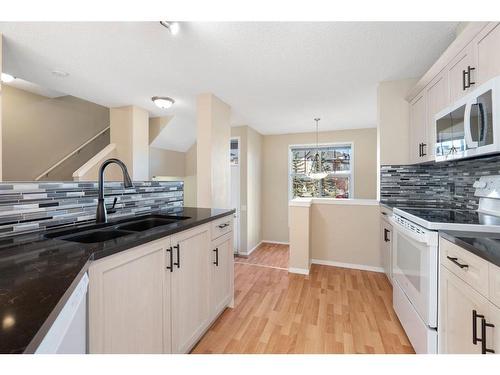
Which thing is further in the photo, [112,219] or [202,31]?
[202,31]

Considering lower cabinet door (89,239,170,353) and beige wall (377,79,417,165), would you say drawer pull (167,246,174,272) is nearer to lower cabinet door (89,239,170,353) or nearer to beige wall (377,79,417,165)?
lower cabinet door (89,239,170,353)

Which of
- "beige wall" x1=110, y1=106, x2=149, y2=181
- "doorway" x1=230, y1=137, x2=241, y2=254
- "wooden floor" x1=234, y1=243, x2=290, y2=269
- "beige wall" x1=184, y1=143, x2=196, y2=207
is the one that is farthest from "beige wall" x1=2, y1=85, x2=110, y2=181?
"wooden floor" x1=234, y1=243, x2=290, y2=269

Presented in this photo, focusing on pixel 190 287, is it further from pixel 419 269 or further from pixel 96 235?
pixel 419 269

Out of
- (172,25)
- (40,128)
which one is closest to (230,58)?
(172,25)

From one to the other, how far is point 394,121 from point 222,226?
2389 millimetres

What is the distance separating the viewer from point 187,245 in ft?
5.02

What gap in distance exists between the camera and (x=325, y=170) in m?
5.26

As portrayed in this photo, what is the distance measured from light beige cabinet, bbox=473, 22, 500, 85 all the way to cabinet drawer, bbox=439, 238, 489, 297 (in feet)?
3.44

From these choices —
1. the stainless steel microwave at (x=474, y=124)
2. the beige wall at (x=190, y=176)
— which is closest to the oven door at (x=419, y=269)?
the stainless steel microwave at (x=474, y=124)

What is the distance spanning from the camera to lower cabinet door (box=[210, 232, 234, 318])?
6.09 feet

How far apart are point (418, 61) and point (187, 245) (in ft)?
8.94

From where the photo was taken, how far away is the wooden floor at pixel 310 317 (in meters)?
1.69
